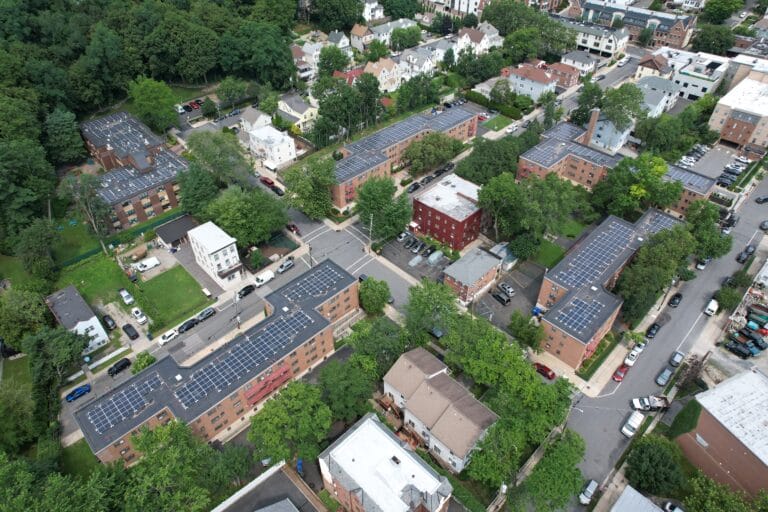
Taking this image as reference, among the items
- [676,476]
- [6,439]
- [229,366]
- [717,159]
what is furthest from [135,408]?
[717,159]

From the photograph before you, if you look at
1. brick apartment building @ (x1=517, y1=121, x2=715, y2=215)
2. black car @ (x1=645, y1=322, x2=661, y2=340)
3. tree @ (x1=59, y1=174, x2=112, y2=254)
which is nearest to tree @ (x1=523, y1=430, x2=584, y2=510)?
black car @ (x1=645, y1=322, x2=661, y2=340)

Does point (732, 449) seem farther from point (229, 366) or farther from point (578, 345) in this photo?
point (229, 366)

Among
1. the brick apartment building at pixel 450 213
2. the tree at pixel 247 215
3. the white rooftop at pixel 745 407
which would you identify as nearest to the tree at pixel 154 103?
the tree at pixel 247 215

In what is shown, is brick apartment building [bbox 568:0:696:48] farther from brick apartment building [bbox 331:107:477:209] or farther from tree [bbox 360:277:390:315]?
tree [bbox 360:277:390:315]

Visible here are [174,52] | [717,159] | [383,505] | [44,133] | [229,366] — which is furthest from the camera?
[174,52]

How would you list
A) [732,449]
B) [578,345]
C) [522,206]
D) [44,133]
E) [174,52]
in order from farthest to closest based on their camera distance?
1. [174,52]
2. [44,133]
3. [522,206]
4. [578,345]
5. [732,449]
